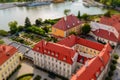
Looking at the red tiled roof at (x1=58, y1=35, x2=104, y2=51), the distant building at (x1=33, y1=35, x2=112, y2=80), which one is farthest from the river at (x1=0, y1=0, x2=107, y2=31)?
the distant building at (x1=33, y1=35, x2=112, y2=80)

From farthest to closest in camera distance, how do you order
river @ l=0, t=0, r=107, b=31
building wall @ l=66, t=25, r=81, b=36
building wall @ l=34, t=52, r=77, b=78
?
river @ l=0, t=0, r=107, b=31 → building wall @ l=66, t=25, r=81, b=36 → building wall @ l=34, t=52, r=77, b=78

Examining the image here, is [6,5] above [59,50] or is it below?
above

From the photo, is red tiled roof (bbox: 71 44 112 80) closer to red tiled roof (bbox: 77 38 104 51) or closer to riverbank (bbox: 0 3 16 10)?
red tiled roof (bbox: 77 38 104 51)

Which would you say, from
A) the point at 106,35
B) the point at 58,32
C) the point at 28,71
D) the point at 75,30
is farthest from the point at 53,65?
the point at 106,35

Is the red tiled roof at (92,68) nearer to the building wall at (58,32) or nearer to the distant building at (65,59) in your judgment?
the distant building at (65,59)

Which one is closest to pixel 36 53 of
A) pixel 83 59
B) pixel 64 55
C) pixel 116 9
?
pixel 64 55

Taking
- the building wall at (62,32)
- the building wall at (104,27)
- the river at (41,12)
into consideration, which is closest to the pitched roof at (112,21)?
the building wall at (104,27)

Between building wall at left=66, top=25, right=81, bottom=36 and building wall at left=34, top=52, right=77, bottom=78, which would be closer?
building wall at left=34, top=52, right=77, bottom=78

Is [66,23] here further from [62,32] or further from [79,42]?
[79,42]
